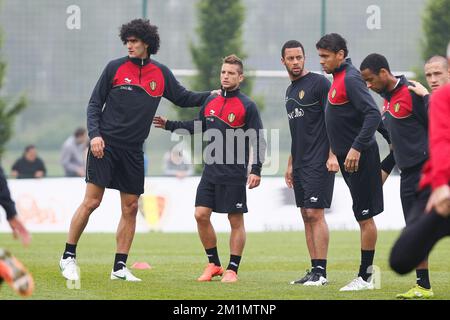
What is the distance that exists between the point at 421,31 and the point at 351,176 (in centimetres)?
2008

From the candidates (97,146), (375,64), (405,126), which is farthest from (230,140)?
(405,126)

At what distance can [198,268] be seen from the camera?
45.6ft

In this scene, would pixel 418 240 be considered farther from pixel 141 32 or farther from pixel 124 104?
pixel 141 32

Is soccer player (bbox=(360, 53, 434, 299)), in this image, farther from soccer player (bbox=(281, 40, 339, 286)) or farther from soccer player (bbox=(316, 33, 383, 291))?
soccer player (bbox=(281, 40, 339, 286))

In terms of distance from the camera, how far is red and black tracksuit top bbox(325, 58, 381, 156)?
1090 centimetres

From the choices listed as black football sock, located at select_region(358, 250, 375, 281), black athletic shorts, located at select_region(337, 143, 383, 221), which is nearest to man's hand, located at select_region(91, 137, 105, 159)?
black athletic shorts, located at select_region(337, 143, 383, 221)

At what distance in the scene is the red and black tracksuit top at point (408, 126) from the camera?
10.2 m

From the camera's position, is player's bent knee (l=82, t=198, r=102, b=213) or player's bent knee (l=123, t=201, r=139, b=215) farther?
player's bent knee (l=123, t=201, r=139, b=215)

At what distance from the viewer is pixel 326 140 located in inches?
468

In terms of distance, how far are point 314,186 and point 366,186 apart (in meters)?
0.76

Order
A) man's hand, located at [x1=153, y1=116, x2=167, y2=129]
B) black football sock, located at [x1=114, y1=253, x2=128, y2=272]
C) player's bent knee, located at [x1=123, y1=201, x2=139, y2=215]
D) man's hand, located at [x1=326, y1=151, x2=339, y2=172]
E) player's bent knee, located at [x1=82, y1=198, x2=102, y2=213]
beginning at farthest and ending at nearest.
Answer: man's hand, located at [x1=153, y1=116, x2=167, y2=129] → player's bent knee, located at [x1=123, y1=201, x2=139, y2=215] → black football sock, located at [x1=114, y1=253, x2=128, y2=272] → player's bent knee, located at [x1=82, y1=198, x2=102, y2=213] → man's hand, located at [x1=326, y1=151, x2=339, y2=172]

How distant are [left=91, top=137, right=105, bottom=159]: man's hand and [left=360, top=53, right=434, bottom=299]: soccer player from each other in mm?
Result: 2970
